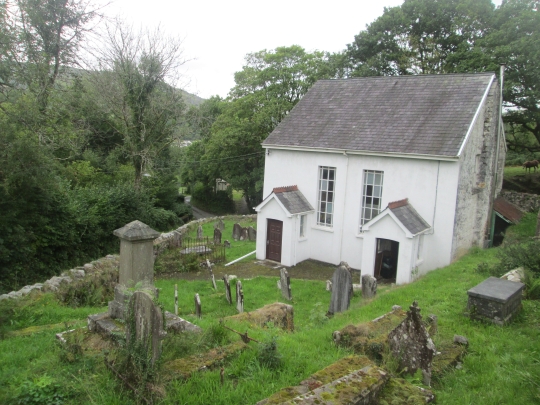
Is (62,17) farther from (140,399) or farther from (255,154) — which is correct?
(140,399)

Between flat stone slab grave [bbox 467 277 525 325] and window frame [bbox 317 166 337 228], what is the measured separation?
407 inches

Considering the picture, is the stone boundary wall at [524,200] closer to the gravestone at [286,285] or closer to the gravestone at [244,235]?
the gravestone at [244,235]

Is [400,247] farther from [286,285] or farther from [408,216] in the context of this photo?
[286,285]

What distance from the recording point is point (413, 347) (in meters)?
5.97

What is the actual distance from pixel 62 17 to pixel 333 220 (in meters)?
18.8

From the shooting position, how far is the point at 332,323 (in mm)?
8969

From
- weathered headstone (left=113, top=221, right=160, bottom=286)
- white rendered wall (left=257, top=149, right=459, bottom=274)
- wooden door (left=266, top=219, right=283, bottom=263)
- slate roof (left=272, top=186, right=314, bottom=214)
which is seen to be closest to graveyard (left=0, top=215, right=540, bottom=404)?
weathered headstone (left=113, top=221, right=160, bottom=286)

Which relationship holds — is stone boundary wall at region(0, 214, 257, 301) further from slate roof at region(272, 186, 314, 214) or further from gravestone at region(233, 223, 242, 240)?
slate roof at region(272, 186, 314, 214)

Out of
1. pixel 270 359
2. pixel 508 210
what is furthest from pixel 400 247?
pixel 508 210

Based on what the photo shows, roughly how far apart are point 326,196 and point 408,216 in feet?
14.0

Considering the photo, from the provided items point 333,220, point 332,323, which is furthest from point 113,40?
point 332,323

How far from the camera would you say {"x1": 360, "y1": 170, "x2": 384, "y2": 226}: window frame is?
17.7 metres

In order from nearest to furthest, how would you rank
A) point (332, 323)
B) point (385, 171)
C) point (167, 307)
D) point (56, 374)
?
1. point (56, 374)
2. point (332, 323)
3. point (167, 307)
4. point (385, 171)

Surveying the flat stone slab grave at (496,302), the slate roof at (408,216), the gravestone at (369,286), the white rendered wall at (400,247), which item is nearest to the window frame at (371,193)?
the slate roof at (408,216)
